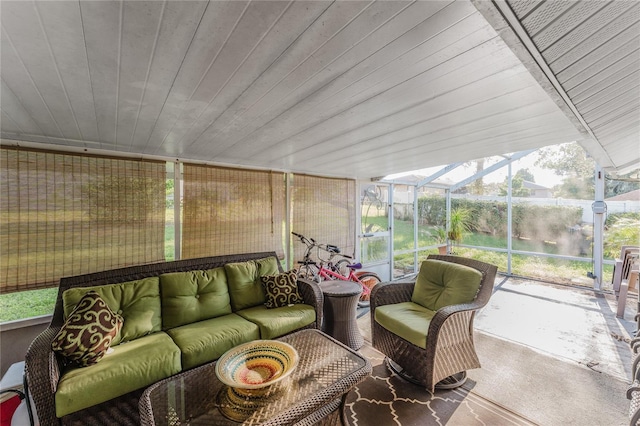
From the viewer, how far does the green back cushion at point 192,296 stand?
2.41 m

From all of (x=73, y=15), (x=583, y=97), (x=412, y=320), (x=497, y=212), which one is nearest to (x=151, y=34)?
(x=73, y=15)

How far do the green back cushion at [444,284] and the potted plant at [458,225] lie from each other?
378 cm

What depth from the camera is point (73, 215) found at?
2564mm

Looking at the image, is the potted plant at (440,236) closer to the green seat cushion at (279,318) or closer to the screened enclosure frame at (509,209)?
the screened enclosure frame at (509,209)

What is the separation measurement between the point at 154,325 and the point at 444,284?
2.75 m

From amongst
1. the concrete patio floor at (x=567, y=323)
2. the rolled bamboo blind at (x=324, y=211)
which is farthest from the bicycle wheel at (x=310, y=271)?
the concrete patio floor at (x=567, y=323)

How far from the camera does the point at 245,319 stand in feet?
8.13

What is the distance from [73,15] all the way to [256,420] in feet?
6.02

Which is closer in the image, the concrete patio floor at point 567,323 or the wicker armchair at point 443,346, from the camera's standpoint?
the wicker armchair at point 443,346

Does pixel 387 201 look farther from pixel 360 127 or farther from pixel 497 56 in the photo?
pixel 497 56

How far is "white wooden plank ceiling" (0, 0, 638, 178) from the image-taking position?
2.84 feet

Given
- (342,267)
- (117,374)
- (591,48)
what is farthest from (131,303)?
(591,48)

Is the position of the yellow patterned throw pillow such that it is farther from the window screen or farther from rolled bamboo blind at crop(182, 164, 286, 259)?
rolled bamboo blind at crop(182, 164, 286, 259)

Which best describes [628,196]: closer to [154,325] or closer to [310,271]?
[310,271]
